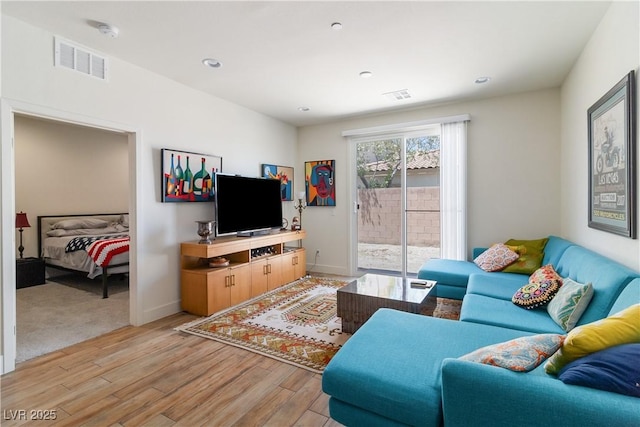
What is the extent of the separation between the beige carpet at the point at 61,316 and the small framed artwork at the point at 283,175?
259 centimetres

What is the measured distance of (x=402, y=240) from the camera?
470cm

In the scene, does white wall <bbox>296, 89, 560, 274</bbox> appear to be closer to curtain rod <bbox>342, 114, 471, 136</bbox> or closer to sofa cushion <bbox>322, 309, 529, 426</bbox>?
curtain rod <bbox>342, 114, 471, 136</bbox>

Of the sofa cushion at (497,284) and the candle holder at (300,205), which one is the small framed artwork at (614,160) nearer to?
the sofa cushion at (497,284)

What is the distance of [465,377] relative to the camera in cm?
110

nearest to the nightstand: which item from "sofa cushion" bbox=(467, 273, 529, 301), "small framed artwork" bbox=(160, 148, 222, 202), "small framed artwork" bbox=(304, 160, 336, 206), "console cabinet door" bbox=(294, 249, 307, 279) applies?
"small framed artwork" bbox=(160, 148, 222, 202)

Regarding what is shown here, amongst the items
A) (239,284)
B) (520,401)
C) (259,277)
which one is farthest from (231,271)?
(520,401)

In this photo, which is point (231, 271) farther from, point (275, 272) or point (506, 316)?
point (506, 316)

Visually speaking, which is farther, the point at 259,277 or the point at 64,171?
the point at 64,171

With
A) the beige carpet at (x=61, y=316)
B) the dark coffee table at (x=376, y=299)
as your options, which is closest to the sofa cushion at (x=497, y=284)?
the dark coffee table at (x=376, y=299)

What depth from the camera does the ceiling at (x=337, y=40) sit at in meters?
2.15

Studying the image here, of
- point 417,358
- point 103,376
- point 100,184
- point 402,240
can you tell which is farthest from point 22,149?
point 417,358

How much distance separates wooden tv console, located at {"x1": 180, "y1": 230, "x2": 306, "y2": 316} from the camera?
10.8 feet

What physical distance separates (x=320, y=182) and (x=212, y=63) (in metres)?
2.74

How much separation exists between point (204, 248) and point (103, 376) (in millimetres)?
1412
